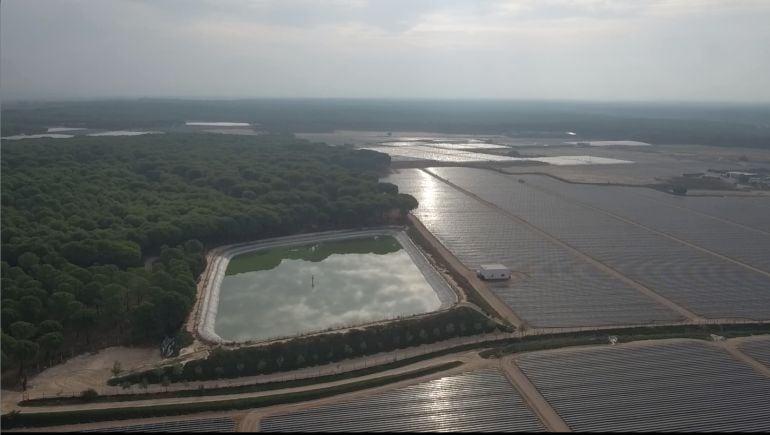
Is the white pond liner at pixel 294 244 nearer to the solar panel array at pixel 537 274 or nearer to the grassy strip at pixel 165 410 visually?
the solar panel array at pixel 537 274

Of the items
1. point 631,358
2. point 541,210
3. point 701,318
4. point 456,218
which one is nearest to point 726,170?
point 541,210

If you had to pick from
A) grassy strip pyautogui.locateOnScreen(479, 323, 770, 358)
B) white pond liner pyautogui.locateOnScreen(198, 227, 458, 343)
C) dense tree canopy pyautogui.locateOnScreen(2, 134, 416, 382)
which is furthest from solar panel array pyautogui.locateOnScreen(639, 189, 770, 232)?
white pond liner pyautogui.locateOnScreen(198, 227, 458, 343)

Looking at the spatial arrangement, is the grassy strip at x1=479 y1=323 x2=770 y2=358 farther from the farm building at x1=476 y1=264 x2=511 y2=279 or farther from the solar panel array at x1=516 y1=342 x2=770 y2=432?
the farm building at x1=476 y1=264 x2=511 y2=279

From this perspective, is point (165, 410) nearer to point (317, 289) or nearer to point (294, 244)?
point (317, 289)

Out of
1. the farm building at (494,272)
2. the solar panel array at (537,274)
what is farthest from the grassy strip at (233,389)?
the farm building at (494,272)

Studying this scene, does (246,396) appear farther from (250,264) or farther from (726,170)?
(726,170)

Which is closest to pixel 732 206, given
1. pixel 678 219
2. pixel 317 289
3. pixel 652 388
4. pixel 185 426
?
pixel 678 219
